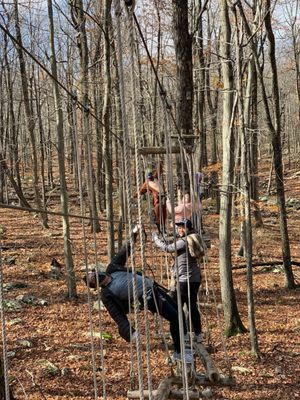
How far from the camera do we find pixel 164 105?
2.87 meters

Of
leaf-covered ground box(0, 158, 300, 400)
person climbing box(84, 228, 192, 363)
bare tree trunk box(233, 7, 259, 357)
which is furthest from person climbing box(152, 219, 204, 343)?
bare tree trunk box(233, 7, 259, 357)

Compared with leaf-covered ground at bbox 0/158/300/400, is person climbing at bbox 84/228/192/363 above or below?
above

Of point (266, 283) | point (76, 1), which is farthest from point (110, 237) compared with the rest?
point (76, 1)

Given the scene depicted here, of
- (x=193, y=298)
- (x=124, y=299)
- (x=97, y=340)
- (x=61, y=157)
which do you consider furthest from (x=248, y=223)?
(x=61, y=157)

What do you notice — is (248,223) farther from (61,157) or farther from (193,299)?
(61,157)

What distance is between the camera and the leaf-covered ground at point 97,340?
4504 mm

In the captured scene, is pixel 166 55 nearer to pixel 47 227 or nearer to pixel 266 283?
pixel 47 227

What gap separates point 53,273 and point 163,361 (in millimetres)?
3785

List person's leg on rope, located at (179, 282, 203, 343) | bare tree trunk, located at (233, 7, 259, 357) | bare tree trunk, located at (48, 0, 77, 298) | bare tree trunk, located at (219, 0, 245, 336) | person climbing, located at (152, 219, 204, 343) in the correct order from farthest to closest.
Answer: bare tree trunk, located at (48, 0, 77, 298) → bare tree trunk, located at (219, 0, 245, 336) → bare tree trunk, located at (233, 7, 259, 357) → person's leg on rope, located at (179, 282, 203, 343) → person climbing, located at (152, 219, 204, 343)

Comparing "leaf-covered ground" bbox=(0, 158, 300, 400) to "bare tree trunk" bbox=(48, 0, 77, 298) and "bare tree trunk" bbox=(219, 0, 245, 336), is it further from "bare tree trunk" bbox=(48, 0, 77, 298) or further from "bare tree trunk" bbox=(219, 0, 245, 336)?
"bare tree trunk" bbox=(48, 0, 77, 298)

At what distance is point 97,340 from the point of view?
5.59 metres

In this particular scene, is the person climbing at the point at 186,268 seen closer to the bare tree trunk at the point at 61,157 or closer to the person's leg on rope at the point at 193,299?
the person's leg on rope at the point at 193,299

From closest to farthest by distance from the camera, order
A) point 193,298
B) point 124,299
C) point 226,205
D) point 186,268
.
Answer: point 124,299, point 186,268, point 193,298, point 226,205

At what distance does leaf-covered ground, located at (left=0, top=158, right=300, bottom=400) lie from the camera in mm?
4504
